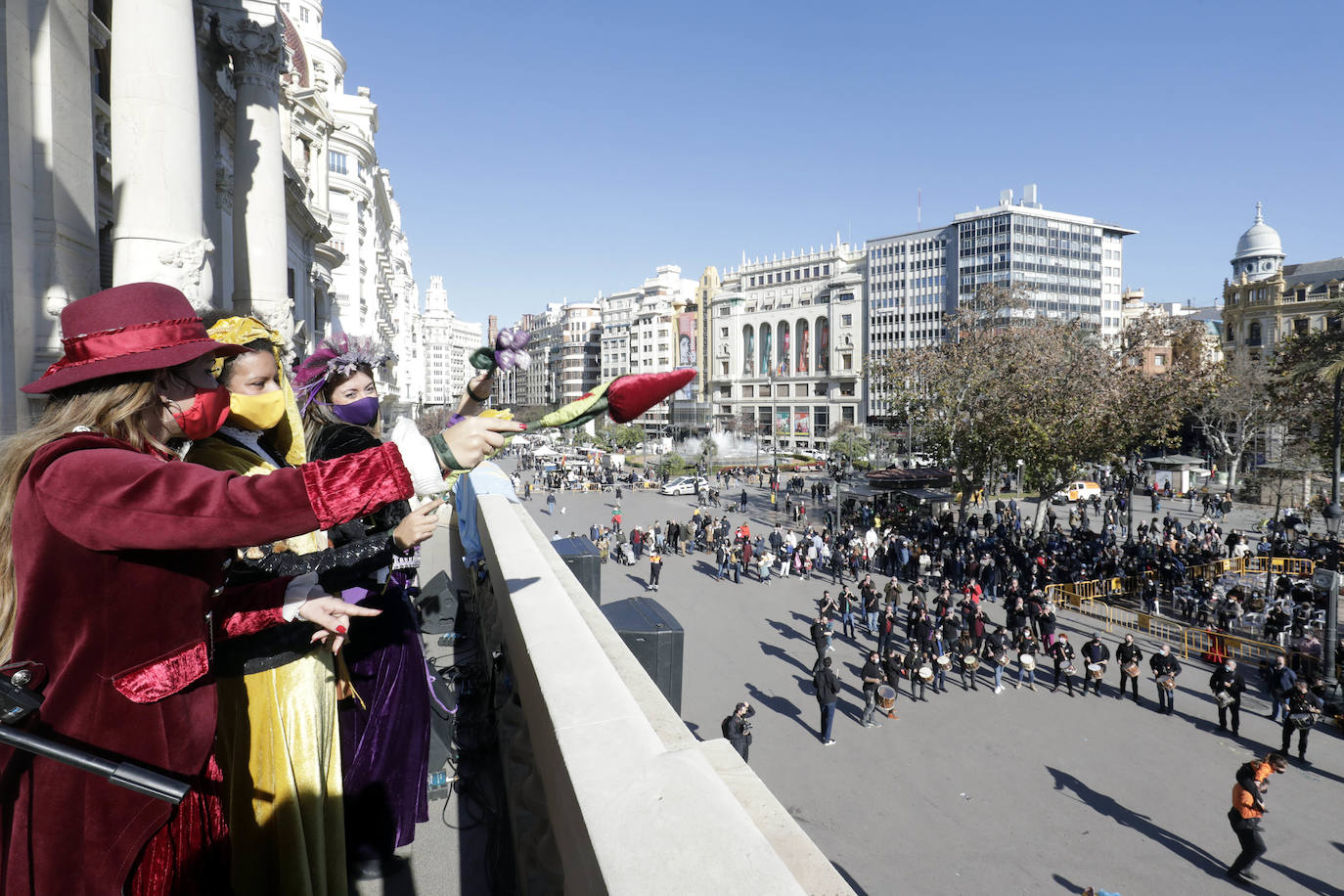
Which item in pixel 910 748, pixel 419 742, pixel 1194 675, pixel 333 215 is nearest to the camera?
pixel 419 742

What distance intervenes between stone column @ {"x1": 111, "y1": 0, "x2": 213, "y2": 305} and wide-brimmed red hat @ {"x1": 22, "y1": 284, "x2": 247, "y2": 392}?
6.61m

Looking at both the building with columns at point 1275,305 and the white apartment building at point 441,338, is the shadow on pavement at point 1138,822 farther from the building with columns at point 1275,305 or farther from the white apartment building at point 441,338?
the white apartment building at point 441,338

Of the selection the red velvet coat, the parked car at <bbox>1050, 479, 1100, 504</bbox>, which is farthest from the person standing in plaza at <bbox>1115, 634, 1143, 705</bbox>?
the parked car at <bbox>1050, 479, 1100, 504</bbox>

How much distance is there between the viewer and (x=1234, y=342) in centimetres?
6225

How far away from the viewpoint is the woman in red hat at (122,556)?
53.9 inches

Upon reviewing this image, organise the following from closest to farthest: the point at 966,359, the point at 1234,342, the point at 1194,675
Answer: the point at 1194,675 < the point at 966,359 < the point at 1234,342

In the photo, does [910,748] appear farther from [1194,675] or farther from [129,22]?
[129,22]

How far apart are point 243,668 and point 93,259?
7228 millimetres

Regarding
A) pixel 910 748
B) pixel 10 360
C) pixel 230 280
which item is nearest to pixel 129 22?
pixel 10 360

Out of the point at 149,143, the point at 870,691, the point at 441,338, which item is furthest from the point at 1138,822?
the point at 441,338

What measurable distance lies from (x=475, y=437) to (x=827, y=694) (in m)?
11.2

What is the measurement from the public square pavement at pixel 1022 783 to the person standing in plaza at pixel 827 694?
0.23 meters

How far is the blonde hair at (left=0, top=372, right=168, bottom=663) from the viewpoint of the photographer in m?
1.46

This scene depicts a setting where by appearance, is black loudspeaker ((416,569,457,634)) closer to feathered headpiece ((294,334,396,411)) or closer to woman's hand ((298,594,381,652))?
feathered headpiece ((294,334,396,411))
